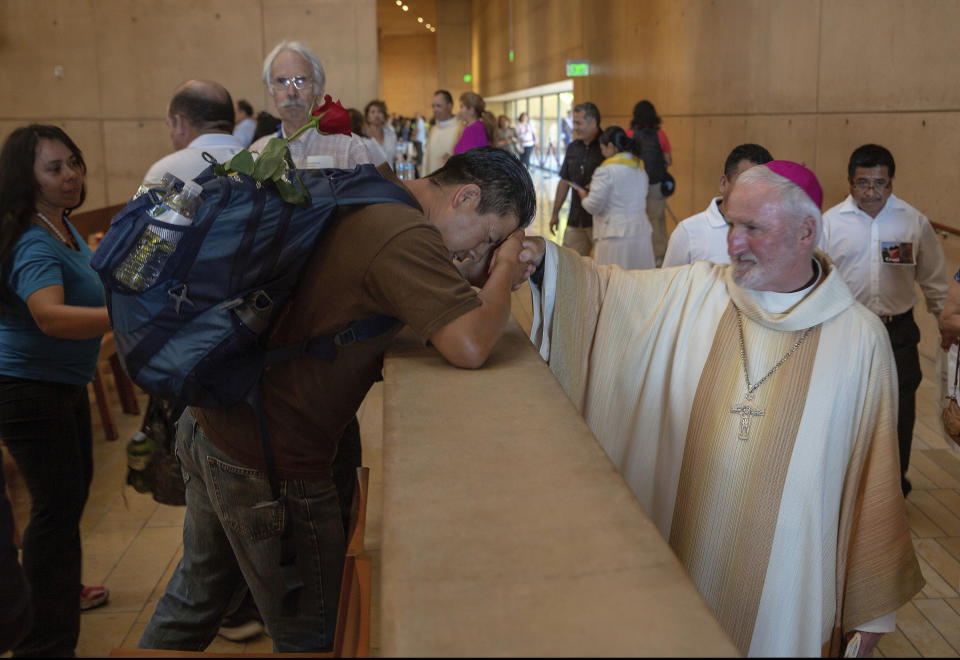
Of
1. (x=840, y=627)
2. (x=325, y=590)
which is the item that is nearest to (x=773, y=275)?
(x=840, y=627)

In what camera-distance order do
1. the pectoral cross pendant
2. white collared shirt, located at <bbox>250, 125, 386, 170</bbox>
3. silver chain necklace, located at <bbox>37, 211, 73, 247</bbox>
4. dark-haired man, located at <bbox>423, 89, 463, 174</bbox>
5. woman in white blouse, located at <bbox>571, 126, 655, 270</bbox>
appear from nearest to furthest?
1. the pectoral cross pendant
2. silver chain necklace, located at <bbox>37, 211, 73, 247</bbox>
3. white collared shirt, located at <bbox>250, 125, 386, 170</bbox>
4. woman in white blouse, located at <bbox>571, 126, 655, 270</bbox>
5. dark-haired man, located at <bbox>423, 89, 463, 174</bbox>

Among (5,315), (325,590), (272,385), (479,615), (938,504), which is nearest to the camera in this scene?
(479,615)

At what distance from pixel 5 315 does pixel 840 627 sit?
2678 mm

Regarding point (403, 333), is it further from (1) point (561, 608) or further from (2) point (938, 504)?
(2) point (938, 504)

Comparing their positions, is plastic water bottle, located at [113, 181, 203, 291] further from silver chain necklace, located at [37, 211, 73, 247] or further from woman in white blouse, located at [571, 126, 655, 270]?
woman in white blouse, located at [571, 126, 655, 270]

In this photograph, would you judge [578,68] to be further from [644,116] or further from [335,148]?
[335,148]

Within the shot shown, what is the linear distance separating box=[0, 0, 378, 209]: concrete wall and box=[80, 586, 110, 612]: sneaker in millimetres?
6785

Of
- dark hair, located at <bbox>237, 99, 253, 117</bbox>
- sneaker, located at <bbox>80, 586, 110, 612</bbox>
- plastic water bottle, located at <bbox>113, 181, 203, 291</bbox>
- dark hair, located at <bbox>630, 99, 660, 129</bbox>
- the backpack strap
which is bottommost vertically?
sneaker, located at <bbox>80, 586, 110, 612</bbox>

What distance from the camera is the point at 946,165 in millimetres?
6480

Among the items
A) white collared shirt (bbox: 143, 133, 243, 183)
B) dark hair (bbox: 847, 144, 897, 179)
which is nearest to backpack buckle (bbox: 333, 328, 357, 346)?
white collared shirt (bbox: 143, 133, 243, 183)

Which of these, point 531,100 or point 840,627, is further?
point 531,100

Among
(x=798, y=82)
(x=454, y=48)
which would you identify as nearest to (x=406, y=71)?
(x=454, y=48)

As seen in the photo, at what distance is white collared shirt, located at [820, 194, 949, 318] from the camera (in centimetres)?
449

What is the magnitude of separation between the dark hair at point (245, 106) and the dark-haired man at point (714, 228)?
238 inches
